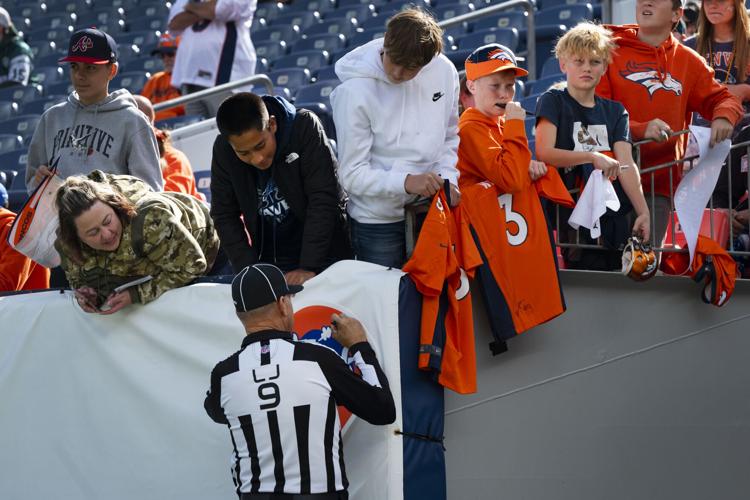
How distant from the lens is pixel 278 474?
13.9 ft

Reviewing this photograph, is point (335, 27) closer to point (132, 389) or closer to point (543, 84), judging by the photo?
point (543, 84)

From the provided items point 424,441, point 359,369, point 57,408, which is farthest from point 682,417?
point 57,408

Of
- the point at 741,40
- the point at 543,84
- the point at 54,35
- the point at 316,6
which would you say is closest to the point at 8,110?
the point at 54,35

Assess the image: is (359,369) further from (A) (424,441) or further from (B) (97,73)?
(B) (97,73)

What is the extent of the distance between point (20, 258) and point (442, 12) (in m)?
6.05

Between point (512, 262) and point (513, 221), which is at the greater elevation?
point (513, 221)

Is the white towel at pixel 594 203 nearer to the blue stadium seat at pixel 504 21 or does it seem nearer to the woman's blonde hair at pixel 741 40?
the woman's blonde hair at pixel 741 40

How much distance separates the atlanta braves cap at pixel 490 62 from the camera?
5273 millimetres

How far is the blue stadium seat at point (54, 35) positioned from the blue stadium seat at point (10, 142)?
12.6 feet

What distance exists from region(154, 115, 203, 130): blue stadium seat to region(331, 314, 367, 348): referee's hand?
5.17 m

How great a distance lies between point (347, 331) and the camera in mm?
4703

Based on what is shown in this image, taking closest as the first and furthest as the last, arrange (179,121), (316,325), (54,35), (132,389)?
(316,325), (132,389), (179,121), (54,35)

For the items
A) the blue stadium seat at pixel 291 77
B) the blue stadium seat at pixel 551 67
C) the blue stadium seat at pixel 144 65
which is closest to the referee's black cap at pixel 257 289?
the blue stadium seat at pixel 551 67

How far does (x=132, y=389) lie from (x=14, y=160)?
5505 millimetres
